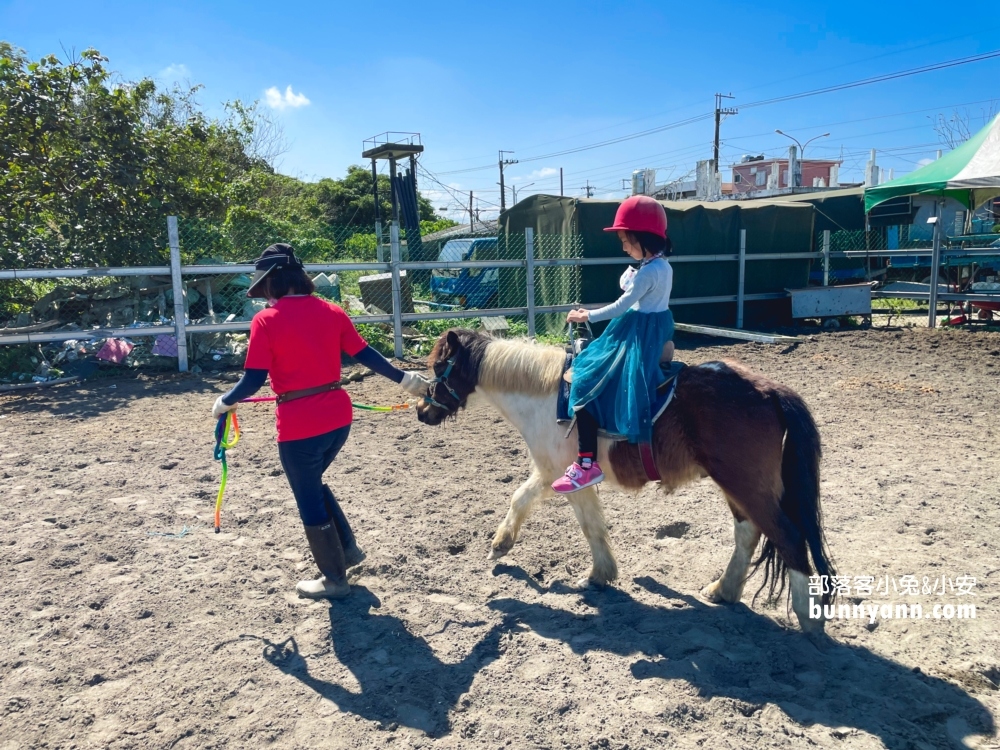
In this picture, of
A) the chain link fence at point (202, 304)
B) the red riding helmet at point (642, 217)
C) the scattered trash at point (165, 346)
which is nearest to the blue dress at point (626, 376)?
the red riding helmet at point (642, 217)

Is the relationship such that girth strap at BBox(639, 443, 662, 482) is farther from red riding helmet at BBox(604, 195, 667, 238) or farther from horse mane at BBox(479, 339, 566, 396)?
red riding helmet at BBox(604, 195, 667, 238)

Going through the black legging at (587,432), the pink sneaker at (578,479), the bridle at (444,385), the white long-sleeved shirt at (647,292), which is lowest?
the pink sneaker at (578,479)

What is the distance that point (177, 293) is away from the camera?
8.93 m

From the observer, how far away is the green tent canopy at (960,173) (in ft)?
37.9

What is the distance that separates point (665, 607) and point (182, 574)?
2709mm

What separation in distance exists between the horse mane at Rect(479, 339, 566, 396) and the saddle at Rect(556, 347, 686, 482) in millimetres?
111

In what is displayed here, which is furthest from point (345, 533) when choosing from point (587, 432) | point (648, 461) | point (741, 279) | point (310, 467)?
point (741, 279)

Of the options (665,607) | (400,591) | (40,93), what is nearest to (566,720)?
(665,607)

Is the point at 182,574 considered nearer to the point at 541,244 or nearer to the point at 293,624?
the point at 293,624

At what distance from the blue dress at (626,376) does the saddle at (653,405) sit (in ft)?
0.12

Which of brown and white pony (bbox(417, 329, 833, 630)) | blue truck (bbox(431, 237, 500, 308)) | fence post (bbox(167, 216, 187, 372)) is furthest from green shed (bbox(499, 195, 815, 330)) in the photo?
brown and white pony (bbox(417, 329, 833, 630))

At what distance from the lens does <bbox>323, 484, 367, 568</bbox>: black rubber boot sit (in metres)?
3.64

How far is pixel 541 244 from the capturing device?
12578 millimetres

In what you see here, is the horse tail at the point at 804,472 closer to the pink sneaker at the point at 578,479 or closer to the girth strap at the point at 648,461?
the girth strap at the point at 648,461
